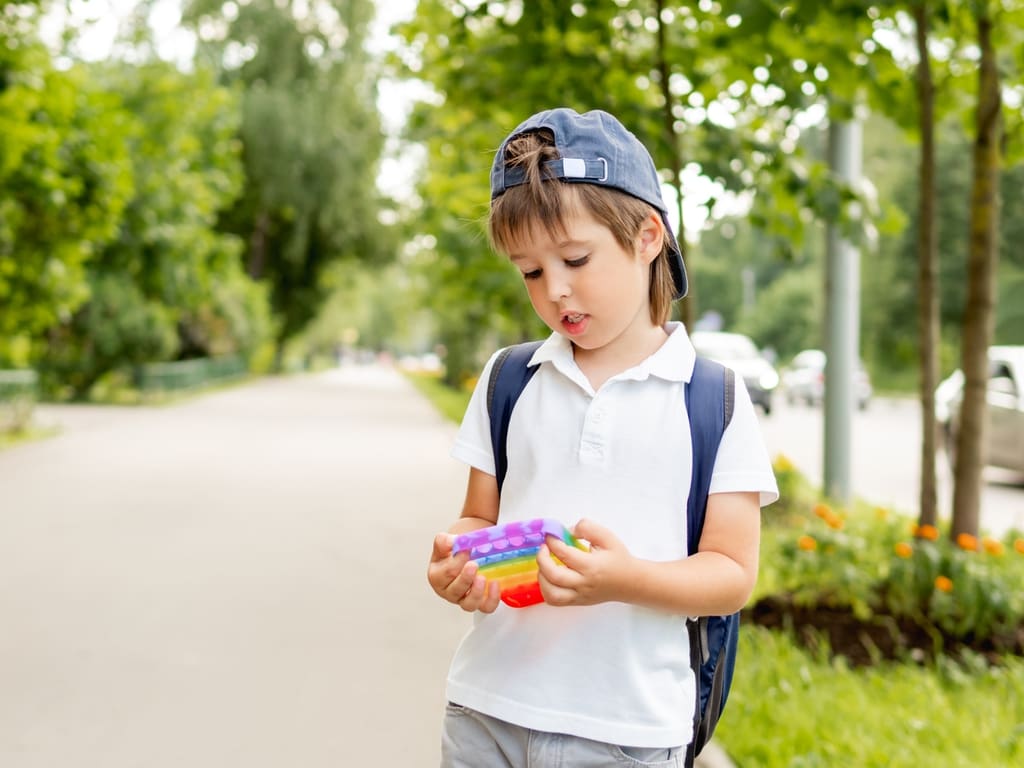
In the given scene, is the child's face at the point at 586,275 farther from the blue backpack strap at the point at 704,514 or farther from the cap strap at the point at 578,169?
the blue backpack strap at the point at 704,514

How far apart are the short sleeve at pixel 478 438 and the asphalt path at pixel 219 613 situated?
222 cm

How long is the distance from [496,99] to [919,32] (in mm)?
1907

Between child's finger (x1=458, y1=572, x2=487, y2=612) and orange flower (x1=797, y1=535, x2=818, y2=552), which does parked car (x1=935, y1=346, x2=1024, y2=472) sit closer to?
orange flower (x1=797, y1=535, x2=818, y2=552)

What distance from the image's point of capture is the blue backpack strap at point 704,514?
1.60m

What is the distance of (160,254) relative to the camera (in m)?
17.1

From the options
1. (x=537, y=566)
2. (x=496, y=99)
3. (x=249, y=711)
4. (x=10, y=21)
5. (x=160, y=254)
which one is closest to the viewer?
(x=537, y=566)

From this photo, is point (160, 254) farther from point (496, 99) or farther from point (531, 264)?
point (531, 264)

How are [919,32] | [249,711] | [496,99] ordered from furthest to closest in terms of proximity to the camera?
[496,99], [919,32], [249,711]

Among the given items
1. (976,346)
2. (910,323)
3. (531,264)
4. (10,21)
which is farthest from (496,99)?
(910,323)

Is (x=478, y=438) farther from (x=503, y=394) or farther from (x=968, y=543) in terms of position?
(x=968, y=543)

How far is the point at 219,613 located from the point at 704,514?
4.36 meters

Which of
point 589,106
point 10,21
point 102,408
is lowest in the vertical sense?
point 102,408

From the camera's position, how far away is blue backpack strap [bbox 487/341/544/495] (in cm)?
173

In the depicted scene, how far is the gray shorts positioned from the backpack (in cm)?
11
